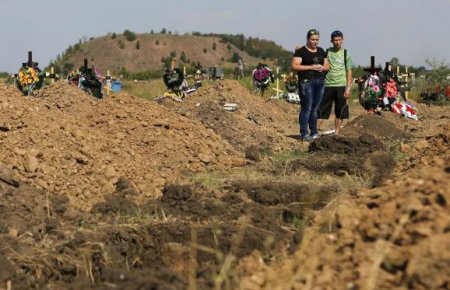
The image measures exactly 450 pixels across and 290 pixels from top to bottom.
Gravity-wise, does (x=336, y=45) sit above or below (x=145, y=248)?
above

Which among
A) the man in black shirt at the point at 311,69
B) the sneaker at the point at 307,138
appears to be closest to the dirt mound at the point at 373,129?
the sneaker at the point at 307,138

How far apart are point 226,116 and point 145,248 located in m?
7.80

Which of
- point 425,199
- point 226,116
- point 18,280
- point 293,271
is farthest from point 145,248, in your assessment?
point 226,116

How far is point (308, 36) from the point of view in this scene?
34.7 ft

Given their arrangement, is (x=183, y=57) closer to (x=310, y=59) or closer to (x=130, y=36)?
(x=130, y=36)

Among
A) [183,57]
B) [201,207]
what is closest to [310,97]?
[201,207]

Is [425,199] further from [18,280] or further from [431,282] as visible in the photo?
[18,280]

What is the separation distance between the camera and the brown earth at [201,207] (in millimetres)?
3354

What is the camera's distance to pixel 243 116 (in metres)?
14.5

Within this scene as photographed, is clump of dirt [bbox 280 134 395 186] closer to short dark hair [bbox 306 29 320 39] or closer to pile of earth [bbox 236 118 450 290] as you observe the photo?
short dark hair [bbox 306 29 320 39]

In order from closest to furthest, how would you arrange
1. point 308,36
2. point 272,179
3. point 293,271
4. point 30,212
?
point 293,271 → point 30,212 → point 272,179 → point 308,36

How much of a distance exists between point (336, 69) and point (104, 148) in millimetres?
4434

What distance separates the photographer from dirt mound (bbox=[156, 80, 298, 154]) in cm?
1171

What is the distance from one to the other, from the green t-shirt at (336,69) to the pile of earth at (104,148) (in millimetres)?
2152
